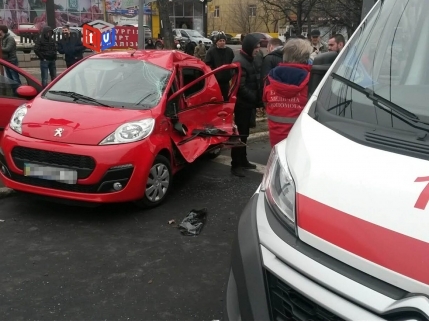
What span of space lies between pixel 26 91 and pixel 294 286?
4.51 m

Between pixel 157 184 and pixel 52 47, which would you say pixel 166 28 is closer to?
pixel 52 47

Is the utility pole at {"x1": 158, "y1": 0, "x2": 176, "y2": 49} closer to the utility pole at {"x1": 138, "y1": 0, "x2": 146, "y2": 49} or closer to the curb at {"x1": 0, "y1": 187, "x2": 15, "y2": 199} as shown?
the utility pole at {"x1": 138, "y1": 0, "x2": 146, "y2": 49}

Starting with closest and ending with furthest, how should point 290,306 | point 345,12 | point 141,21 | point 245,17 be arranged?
1. point 290,306
2. point 141,21
3. point 345,12
4. point 245,17

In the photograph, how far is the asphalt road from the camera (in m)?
3.06

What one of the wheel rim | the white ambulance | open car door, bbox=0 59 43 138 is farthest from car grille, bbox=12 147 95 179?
the white ambulance

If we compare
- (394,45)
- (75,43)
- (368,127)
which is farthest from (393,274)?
(75,43)

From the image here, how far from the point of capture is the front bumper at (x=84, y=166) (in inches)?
169

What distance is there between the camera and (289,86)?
4.44 meters

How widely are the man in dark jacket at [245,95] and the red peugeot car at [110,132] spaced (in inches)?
18.7

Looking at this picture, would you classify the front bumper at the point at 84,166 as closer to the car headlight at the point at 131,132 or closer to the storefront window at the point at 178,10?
the car headlight at the point at 131,132

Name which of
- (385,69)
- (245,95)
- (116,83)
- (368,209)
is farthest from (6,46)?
(368,209)

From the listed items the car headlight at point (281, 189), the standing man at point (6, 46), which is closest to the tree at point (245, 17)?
the standing man at point (6, 46)

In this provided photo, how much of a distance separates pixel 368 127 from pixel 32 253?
2876 millimetres

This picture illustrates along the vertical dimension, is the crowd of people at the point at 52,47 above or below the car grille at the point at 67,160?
above
